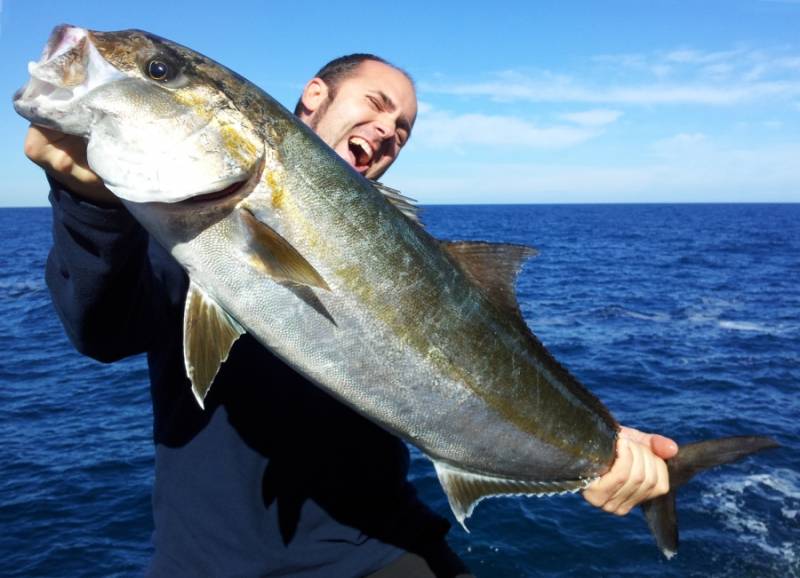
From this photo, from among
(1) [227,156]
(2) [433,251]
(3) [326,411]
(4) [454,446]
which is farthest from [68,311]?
(4) [454,446]

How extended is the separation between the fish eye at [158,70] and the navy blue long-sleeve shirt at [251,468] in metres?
0.85

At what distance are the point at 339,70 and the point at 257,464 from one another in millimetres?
2747

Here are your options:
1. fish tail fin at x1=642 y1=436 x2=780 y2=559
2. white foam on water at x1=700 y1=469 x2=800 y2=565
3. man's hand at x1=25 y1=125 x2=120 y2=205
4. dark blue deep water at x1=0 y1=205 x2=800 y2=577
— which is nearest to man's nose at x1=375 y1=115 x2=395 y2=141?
man's hand at x1=25 y1=125 x2=120 y2=205

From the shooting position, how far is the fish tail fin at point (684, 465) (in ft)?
12.8

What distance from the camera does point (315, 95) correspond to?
14.3 ft

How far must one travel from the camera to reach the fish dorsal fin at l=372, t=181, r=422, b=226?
10.5ft

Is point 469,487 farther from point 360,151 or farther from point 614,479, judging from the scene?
point 360,151

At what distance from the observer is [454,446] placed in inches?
131

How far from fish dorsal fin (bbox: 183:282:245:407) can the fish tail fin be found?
2882 mm

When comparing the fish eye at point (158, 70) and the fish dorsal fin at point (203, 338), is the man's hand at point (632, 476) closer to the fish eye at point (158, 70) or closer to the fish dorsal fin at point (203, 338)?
the fish dorsal fin at point (203, 338)

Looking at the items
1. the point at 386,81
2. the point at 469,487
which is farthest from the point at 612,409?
the point at 386,81

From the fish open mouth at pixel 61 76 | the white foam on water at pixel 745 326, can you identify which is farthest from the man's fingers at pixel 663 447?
the white foam on water at pixel 745 326

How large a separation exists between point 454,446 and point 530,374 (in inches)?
22.7

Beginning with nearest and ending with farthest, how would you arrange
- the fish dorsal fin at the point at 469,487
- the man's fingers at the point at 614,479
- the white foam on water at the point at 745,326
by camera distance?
the fish dorsal fin at the point at 469,487 < the man's fingers at the point at 614,479 < the white foam on water at the point at 745,326
